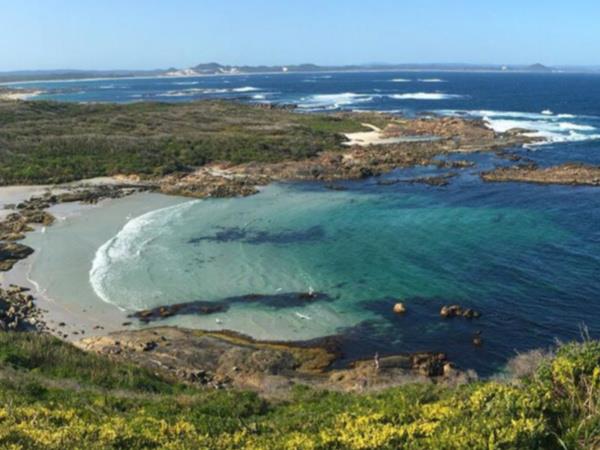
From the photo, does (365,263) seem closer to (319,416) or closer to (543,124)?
(319,416)

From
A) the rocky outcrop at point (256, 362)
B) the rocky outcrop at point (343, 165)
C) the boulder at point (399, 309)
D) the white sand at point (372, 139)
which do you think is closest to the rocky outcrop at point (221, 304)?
the rocky outcrop at point (256, 362)

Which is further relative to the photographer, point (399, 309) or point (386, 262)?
point (386, 262)

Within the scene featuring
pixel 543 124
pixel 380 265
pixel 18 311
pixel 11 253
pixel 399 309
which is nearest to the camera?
pixel 18 311

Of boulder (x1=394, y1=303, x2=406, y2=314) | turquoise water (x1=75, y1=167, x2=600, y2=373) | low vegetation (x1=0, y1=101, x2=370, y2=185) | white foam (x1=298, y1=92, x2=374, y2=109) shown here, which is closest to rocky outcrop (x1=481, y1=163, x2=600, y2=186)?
turquoise water (x1=75, y1=167, x2=600, y2=373)

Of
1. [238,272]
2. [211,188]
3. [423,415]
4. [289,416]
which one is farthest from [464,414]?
[211,188]

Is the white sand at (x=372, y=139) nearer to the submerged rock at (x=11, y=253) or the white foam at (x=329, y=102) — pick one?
the white foam at (x=329, y=102)

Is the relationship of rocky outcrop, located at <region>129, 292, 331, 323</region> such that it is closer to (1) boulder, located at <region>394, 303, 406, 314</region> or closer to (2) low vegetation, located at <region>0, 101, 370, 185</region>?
(1) boulder, located at <region>394, 303, 406, 314</region>

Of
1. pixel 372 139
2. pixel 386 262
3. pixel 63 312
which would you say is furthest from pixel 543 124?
pixel 63 312
